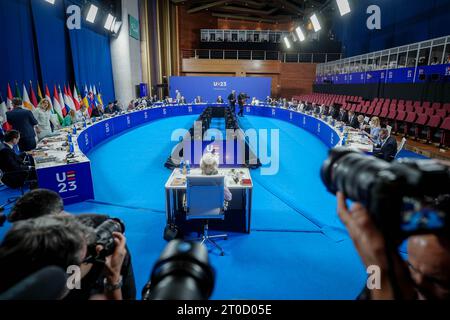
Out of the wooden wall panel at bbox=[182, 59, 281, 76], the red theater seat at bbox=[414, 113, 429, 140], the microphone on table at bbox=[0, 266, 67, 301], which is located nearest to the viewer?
the microphone on table at bbox=[0, 266, 67, 301]

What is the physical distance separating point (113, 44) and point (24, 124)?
1223 cm

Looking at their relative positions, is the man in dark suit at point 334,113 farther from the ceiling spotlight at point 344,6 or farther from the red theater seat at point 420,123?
the ceiling spotlight at point 344,6

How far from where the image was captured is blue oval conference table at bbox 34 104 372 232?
16.1 ft

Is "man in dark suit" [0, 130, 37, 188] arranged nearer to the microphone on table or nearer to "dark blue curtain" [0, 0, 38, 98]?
"dark blue curtain" [0, 0, 38, 98]

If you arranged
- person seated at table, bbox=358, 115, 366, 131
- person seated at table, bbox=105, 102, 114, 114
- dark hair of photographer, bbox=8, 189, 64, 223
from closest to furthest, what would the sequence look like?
1. dark hair of photographer, bbox=8, 189, 64, 223
2. person seated at table, bbox=358, 115, 366, 131
3. person seated at table, bbox=105, 102, 114, 114

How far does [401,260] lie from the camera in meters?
0.95

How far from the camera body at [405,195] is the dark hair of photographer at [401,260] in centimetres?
5

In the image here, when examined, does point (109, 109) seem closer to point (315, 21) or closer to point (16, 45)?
point (16, 45)

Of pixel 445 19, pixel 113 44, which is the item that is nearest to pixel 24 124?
pixel 113 44

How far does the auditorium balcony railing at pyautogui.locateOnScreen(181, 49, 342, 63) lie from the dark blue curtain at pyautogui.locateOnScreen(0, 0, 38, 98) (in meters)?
16.1

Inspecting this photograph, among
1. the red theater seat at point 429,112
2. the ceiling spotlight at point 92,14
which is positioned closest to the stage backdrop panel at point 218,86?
the ceiling spotlight at point 92,14

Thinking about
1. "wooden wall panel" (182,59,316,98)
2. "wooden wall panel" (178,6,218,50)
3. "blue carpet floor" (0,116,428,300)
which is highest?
"wooden wall panel" (178,6,218,50)

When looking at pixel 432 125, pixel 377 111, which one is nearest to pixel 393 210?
pixel 432 125

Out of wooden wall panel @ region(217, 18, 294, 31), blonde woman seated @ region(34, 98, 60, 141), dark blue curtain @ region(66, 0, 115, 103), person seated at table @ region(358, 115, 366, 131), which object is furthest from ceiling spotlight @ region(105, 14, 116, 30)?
wooden wall panel @ region(217, 18, 294, 31)
